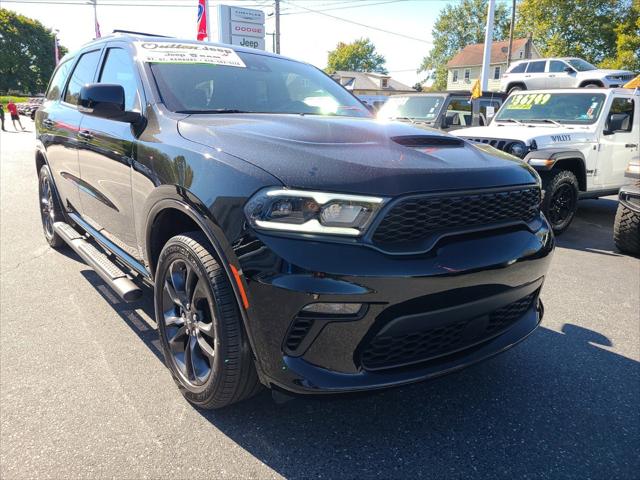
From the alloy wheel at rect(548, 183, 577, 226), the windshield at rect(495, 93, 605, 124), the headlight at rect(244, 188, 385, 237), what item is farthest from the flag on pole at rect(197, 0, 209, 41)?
the headlight at rect(244, 188, 385, 237)

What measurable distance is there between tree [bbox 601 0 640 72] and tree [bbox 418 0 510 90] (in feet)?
90.0

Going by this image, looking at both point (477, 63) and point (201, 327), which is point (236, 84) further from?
point (477, 63)

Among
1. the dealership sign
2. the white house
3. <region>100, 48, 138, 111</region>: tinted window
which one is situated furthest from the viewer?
the white house

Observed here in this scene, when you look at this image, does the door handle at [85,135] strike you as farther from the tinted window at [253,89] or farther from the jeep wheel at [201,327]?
the jeep wheel at [201,327]

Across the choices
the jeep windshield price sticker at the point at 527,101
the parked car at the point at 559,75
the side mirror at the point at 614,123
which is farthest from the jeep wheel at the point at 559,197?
the parked car at the point at 559,75

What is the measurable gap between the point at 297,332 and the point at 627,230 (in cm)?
477

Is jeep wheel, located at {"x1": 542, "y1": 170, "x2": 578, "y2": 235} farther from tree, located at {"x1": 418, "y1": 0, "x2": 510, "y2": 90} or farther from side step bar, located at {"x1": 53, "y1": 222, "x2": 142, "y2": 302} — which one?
tree, located at {"x1": 418, "y1": 0, "x2": 510, "y2": 90}

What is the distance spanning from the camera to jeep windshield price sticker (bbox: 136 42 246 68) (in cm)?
277

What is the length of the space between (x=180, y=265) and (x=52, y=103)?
3.17 metres

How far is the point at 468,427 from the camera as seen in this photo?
2189mm

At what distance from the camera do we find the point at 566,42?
116ft

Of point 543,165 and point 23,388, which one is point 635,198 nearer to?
point 543,165

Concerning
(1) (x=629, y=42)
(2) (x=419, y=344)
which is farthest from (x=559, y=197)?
(1) (x=629, y=42)

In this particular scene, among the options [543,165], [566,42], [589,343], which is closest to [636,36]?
[566,42]
